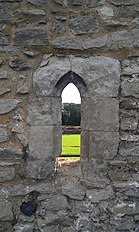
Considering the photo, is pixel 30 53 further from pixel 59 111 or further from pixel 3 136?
pixel 3 136

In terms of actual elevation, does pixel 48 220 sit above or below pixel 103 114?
below

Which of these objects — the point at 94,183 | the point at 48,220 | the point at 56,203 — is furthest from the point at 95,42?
the point at 48,220

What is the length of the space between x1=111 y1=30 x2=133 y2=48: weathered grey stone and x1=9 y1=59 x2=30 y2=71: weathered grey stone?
43.0 inches

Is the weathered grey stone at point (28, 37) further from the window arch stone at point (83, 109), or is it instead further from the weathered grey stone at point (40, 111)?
the weathered grey stone at point (40, 111)

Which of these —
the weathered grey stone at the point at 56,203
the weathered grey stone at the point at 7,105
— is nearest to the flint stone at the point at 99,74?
the weathered grey stone at the point at 7,105

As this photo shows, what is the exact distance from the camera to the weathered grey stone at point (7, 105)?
3271 mm

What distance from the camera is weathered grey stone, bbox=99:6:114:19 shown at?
3.32 metres

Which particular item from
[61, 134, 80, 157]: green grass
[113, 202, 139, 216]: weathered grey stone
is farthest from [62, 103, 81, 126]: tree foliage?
[113, 202, 139, 216]: weathered grey stone

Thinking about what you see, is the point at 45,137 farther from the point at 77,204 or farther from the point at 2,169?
the point at 77,204

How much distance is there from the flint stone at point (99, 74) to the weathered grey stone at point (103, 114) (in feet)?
0.27

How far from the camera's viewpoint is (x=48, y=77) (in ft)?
10.7

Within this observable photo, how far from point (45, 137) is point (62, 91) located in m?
0.59

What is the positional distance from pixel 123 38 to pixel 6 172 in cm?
209

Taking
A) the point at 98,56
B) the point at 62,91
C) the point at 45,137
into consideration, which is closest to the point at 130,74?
the point at 98,56
